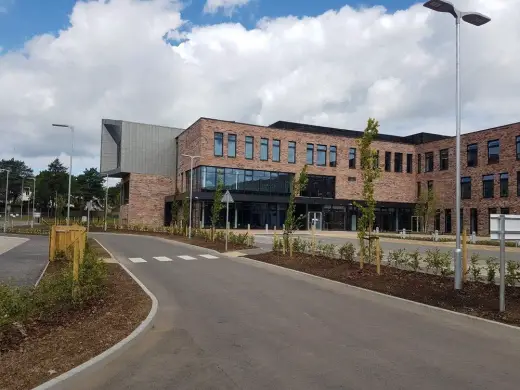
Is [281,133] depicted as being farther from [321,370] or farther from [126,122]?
[321,370]

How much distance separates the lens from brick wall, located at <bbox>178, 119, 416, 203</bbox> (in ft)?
160

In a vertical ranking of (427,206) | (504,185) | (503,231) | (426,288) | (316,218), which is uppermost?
(504,185)

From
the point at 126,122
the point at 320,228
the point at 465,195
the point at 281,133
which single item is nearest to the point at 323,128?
the point at 281,133

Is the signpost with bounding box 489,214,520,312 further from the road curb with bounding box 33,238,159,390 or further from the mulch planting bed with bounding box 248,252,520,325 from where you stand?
the road curb with bounding box 33,238,159,390

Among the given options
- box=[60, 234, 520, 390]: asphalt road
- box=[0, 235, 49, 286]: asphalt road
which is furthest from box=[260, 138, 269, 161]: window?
box=[60, 234, 520, 390]: asphalt road

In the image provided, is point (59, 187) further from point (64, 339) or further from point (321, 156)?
point (64, 339)

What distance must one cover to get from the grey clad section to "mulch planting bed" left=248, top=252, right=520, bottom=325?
43.2 metres

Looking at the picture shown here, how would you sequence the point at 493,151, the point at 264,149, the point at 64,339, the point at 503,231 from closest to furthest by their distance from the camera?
the point at 64,339 < the point at 503,231 < the point at 493,151 < the point at 264,149

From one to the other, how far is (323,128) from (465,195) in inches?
745

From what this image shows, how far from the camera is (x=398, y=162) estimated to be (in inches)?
2328

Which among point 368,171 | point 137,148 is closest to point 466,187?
point 137,148

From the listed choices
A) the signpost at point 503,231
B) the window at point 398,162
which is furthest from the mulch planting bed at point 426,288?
the window at point 398,162

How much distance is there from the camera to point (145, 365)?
18.9 feet

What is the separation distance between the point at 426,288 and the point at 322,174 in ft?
143
